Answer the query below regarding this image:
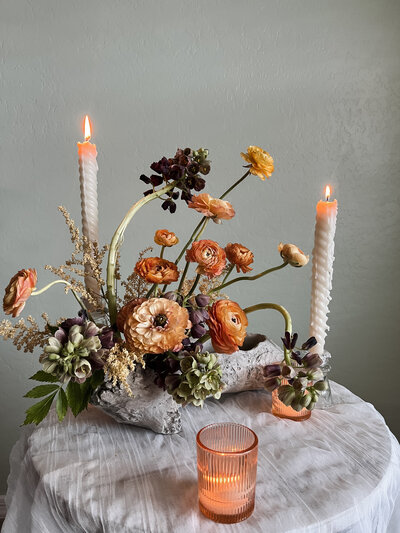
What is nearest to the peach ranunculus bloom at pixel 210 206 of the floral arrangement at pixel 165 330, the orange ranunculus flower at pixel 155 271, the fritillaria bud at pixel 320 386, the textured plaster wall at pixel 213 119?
the floral arrangement at pixel 165 330

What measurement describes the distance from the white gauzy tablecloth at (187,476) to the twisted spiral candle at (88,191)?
9.9 inches

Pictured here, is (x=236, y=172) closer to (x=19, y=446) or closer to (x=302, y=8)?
(x=302, y=8)

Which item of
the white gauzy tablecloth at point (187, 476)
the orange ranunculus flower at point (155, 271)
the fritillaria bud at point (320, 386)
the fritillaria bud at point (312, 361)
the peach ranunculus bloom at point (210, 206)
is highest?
the peach ranunculus bloom at point (210, 206)

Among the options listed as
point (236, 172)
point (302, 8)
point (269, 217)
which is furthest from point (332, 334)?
point (302, 8)

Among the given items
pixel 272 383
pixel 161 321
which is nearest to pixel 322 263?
pixel 272 383

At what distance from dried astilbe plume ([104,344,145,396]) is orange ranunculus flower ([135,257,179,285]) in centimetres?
11

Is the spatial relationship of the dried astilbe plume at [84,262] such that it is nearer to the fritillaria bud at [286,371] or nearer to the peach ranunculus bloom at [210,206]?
the peach ranunculus bloom at [210,206]

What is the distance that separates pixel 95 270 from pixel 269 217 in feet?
2.60

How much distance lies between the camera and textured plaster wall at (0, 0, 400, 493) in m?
1.33

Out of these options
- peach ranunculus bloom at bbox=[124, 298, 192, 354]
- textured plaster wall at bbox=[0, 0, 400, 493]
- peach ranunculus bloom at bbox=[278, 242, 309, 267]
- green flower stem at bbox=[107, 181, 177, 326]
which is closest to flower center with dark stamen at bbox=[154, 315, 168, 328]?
peach ranunculus bloom at bbox=[124, 298, 192, 354]

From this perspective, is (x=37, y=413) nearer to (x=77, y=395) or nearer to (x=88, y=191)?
(x=77, y=395)

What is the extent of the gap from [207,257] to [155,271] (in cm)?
8

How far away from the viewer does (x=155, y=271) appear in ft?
2.45

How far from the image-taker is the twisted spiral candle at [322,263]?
0.85m
